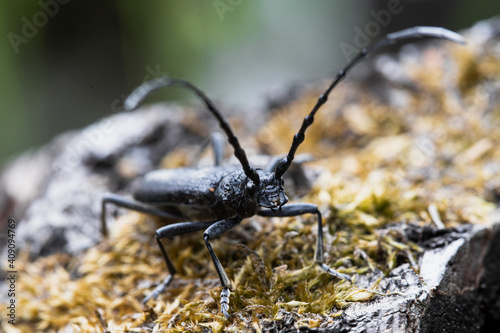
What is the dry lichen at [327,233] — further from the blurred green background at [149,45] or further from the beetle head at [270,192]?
the blurred green background at [149,45]

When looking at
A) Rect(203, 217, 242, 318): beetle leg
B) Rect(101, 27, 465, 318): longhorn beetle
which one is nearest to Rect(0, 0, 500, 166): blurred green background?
Rect(101, 27, 465, 318): longhorn beetle

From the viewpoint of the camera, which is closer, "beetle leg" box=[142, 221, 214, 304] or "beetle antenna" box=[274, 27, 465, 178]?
"beetle antenna" box=[274, 27, 465, 178]

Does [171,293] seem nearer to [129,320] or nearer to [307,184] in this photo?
Result: [129,320]

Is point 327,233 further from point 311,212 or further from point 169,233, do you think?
point 169,233

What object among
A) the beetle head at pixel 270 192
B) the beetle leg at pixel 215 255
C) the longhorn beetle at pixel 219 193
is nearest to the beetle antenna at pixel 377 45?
the longhorn beetle at pixel 219 193

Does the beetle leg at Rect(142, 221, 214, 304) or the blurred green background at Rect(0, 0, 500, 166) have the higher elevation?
the blurred green background at Rect(0, 0, 500, 166)

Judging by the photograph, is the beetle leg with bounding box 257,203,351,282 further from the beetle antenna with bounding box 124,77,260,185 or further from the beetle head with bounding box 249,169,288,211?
the beetle antenna with bounding box 124,77,260,185
